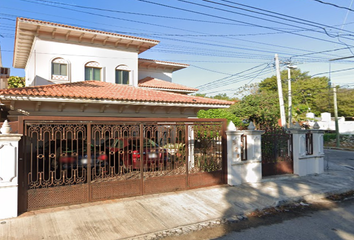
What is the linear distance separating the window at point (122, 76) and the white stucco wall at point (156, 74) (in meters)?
2.57

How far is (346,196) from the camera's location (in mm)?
7219

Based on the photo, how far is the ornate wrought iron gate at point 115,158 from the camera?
548 cm

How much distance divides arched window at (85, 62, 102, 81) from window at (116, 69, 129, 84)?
1.04 m

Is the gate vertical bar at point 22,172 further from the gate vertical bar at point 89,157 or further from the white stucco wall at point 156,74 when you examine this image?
the white stucco wall at point 156,74

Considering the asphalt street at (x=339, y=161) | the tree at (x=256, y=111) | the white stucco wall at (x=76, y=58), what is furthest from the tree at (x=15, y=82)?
the asphalt street at (x=339, y=161)

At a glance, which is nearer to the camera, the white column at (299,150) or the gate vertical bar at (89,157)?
the gate vertical bar at (89,157)

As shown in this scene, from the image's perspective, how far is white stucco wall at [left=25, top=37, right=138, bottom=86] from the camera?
12375mm

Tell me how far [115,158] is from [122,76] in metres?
9.03

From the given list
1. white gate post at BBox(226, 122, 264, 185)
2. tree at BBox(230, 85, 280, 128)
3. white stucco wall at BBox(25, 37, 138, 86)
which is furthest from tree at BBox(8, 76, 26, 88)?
white gate post at BBox(226, 122, 264, 185)

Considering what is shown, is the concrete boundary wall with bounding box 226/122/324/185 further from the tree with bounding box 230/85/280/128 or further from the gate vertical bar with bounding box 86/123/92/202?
the tree with bounding box 230/85/280/128

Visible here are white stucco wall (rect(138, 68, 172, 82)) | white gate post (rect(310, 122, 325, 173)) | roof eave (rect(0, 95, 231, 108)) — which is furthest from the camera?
white stucco wall (rect(138, 68, 172, 82))

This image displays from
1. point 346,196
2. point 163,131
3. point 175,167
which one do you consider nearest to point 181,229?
point 175,167

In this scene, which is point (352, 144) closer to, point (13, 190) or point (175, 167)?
point (175, 167)

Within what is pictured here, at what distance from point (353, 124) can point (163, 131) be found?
37.0 m
